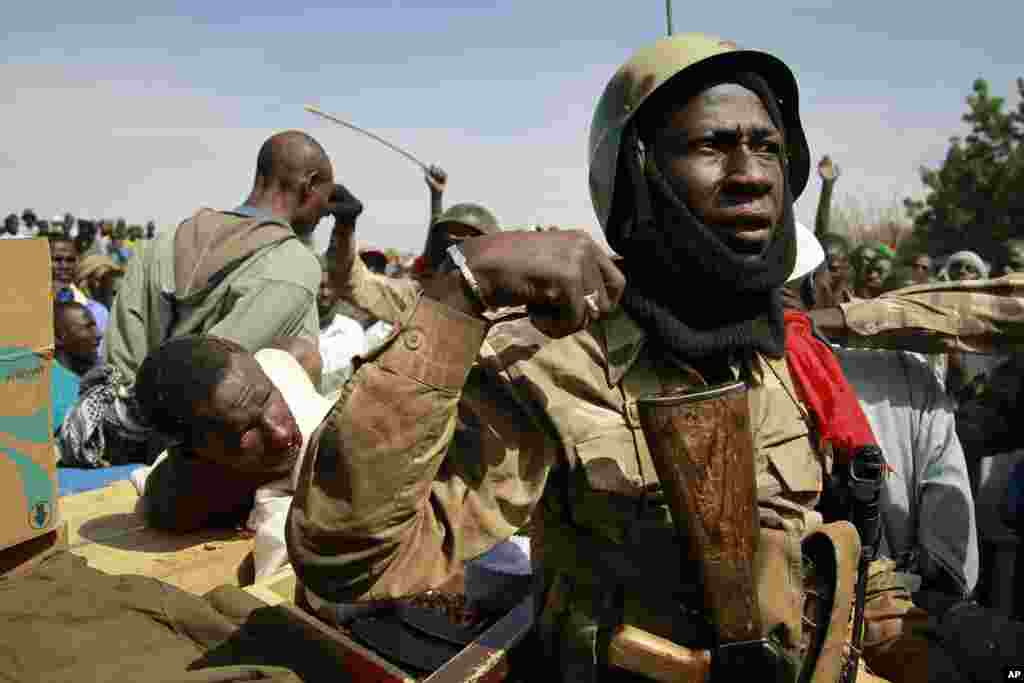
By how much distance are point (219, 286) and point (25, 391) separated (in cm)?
128

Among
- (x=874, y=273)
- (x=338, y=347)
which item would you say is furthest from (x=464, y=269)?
(x=874, y=273)

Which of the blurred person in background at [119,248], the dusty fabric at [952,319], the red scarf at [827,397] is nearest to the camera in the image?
the red scarf at [827,397]

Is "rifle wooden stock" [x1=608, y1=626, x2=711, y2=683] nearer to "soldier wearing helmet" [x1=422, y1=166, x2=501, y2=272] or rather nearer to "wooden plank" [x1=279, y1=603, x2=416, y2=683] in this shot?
"wooden plank" [x1=279, y1=603, x2=416, y2=683]

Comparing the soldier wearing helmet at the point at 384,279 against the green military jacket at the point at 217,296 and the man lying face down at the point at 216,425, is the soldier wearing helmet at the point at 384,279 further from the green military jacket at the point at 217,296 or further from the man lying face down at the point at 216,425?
the man lying face down at the point at 216,425

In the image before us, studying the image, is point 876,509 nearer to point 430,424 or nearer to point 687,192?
point 687,192

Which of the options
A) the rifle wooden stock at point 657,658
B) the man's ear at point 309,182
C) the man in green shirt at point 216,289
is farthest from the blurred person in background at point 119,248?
the rifle wooden stock at point 657,658

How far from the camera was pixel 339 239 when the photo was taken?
197 inches

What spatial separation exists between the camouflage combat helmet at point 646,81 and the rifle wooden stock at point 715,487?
702 mm

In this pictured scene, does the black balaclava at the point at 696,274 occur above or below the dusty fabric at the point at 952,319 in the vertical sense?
above

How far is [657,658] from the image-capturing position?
1347 mm

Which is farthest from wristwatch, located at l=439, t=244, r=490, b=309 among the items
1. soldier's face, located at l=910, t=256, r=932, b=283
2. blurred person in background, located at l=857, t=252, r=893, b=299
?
soldier's face, located at l=910, t=256, r=932, b=283

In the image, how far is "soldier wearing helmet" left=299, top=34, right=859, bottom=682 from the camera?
48.0 inches

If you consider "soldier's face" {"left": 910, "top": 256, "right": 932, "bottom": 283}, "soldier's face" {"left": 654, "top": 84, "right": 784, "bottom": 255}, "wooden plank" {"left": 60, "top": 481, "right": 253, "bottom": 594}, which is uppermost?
"soldier's face" {"left": 654, "top": 84, "right": 784, "bottom": 255}

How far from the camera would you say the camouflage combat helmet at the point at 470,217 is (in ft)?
18.6
